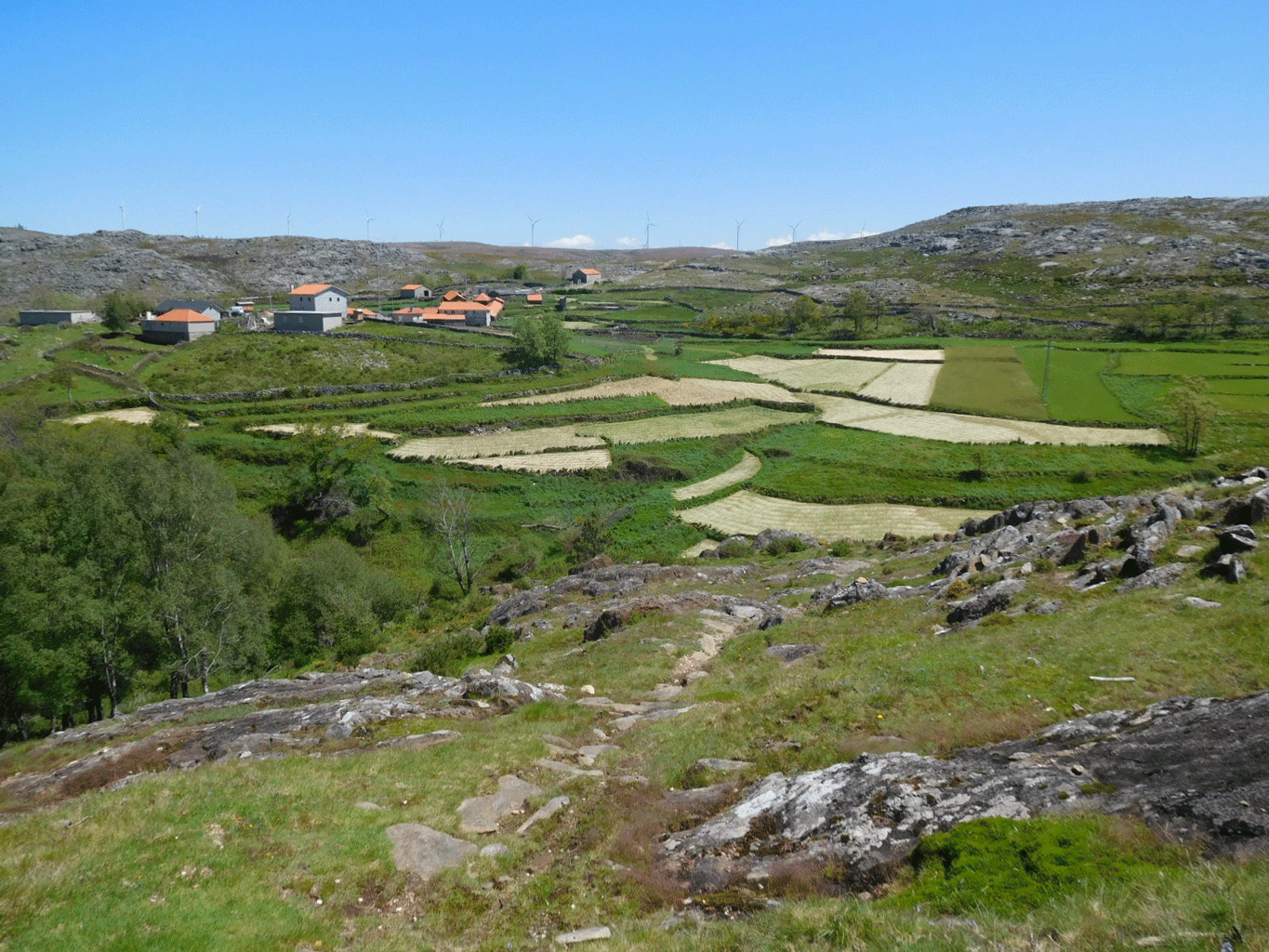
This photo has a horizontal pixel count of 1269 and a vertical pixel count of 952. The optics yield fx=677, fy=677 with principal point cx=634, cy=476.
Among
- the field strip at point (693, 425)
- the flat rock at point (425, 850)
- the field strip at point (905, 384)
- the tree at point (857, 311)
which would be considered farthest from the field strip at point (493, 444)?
the tree at point (857, 311)

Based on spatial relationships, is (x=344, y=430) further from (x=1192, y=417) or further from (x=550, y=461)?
(x=1192, y=417)

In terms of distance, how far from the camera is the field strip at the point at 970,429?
3000 inches

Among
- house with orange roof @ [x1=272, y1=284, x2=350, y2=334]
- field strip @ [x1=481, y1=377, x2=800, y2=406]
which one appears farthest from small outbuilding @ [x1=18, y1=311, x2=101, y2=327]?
field strip @ [x1=481, y1=377, x2=800, y2=406]

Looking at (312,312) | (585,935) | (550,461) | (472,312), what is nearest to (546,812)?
(585,935)

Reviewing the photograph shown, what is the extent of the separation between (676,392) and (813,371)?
1258 inches

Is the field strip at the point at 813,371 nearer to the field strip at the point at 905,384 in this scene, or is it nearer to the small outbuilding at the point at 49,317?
the field strip at the point at 905,384

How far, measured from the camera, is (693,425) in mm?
91188

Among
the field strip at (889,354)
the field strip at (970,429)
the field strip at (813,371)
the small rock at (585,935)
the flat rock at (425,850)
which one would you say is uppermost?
the field strip at (889,354)

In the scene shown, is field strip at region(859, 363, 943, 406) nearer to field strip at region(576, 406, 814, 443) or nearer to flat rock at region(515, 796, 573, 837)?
field strip at region(576, 406, 814, 443)

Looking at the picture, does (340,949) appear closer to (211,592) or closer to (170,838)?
(170,838)

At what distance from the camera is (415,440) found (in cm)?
8556

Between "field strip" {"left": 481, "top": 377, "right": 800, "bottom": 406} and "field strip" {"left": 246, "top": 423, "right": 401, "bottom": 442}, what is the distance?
18.0 meters

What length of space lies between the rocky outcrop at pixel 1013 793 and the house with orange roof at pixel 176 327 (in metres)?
153

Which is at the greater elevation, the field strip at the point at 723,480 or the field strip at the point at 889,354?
the field strip at the point at 889,354
